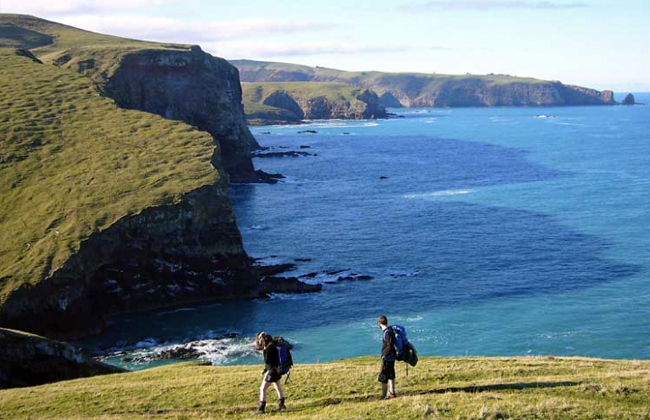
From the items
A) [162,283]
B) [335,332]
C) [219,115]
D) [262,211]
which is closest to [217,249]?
[162,283]

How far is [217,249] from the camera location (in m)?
82.8

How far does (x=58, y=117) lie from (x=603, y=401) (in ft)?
319

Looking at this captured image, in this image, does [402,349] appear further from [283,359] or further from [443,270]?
[443,270]

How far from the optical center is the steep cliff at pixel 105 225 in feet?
229

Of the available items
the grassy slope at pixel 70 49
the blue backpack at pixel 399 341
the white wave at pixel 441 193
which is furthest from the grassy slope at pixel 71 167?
the blue backpack at pixel 399 341

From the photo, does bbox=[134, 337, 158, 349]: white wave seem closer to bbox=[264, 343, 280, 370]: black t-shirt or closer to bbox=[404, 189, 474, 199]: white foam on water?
bbox=[264, 343, 280, 370]: black t-shirt

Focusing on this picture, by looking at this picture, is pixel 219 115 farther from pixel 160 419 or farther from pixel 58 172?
pixel 160 419

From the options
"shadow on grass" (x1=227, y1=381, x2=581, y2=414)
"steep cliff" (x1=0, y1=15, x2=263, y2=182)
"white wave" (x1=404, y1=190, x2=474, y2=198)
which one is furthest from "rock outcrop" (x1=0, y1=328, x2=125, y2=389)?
"steep cliff" (x1=0, y1=15, x2=263, y2=182)

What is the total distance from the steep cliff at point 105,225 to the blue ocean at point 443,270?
4407 mm

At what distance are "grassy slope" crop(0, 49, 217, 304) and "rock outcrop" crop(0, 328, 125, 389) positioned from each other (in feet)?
79.3

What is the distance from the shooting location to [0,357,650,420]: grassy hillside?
24781 mm

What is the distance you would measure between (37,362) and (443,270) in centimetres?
5169

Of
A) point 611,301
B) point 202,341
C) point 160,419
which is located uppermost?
point 160,419

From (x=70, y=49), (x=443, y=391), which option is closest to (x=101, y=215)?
(x=443, y=391)
